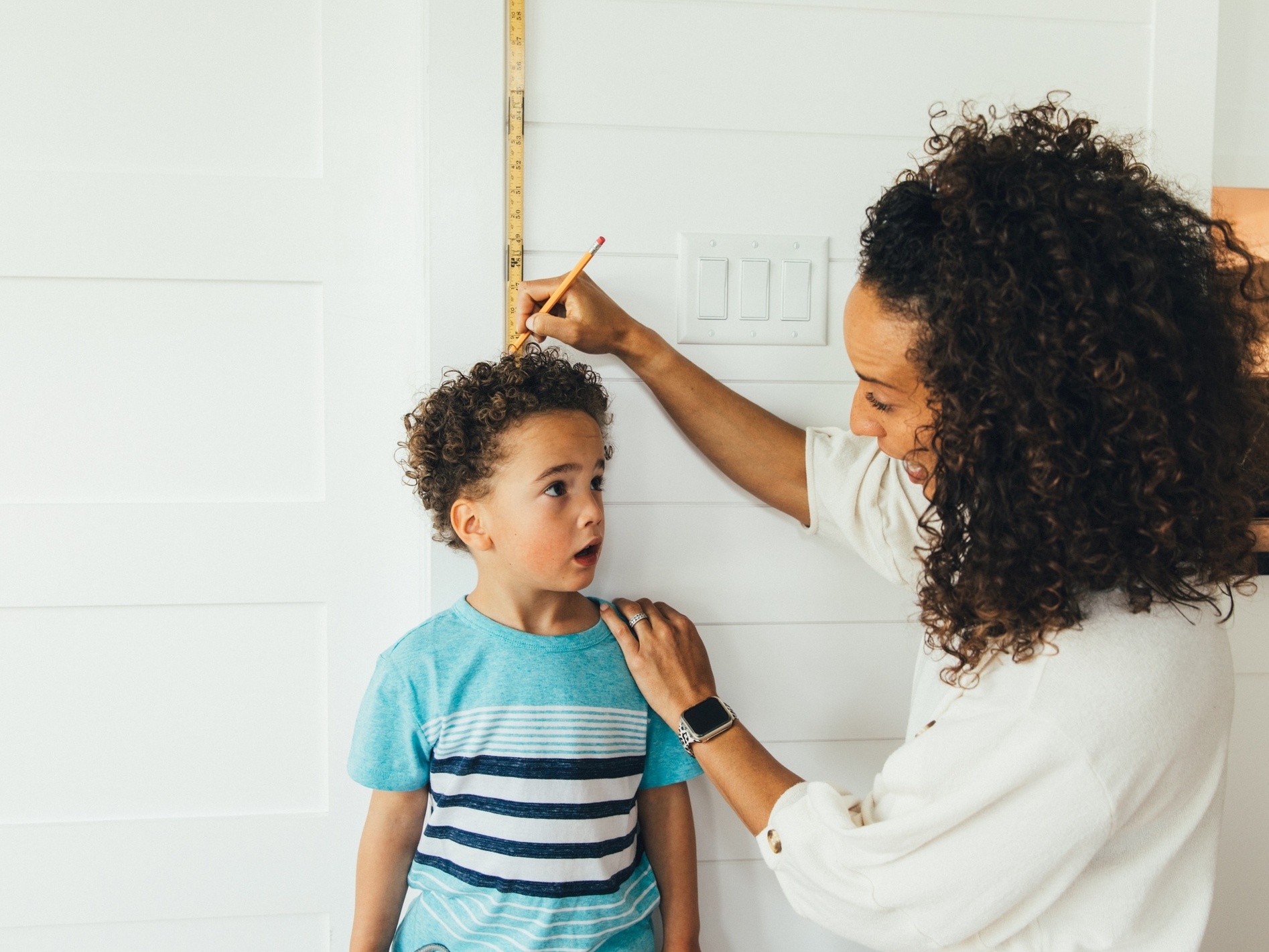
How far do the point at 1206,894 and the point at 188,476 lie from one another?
53.6 inches

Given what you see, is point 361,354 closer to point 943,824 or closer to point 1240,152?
point 943,824

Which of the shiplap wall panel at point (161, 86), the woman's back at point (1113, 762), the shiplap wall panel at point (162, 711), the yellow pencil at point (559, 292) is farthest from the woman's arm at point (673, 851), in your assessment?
the shiplap wall panel at point (161, 86)

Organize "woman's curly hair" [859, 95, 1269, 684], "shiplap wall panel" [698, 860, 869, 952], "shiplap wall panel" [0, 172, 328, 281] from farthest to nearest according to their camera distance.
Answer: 1. "shiplap wall panel" [698, 860, 869, 952]
2. "shiplap wall panel" [0, 172, 328, 281]
3. "woman's curly hair" [859, 95, 1269, 684]

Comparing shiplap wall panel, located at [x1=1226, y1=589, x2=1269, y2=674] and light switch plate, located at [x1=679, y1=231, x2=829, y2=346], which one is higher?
light switch plate, located at [x1=679, y1=231, x2=829, y2=346]

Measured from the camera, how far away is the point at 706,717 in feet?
3.68

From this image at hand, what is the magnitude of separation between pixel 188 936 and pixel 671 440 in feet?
3.34

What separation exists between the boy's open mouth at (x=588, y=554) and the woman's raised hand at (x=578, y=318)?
0.84ft

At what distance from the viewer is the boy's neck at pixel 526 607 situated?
1.17 metres

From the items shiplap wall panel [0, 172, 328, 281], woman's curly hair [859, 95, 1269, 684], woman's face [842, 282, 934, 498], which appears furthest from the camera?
shiplap wall panel [0, 172, 328, 281]

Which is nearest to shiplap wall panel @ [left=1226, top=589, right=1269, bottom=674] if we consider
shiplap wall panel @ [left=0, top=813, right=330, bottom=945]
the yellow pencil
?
the yellow pencil

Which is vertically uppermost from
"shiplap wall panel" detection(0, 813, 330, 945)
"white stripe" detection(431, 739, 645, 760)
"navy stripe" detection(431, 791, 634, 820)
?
"white stripe" detection(431, 739, 645, 760)

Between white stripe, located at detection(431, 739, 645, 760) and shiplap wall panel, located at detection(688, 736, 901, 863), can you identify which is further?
shiplap wall panel, located at detection(688, 736, 901, 863)

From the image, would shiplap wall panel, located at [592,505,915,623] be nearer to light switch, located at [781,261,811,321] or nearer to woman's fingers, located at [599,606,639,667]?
woman's fingers, located at [599,606,639,667]

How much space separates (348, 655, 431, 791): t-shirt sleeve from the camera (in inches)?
44.4
